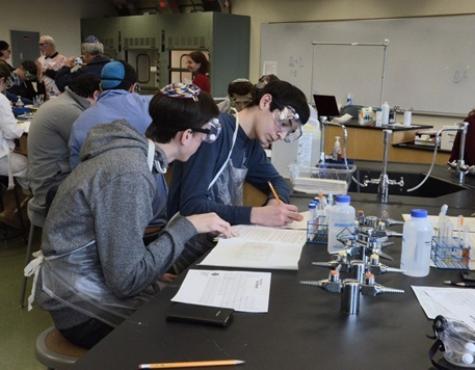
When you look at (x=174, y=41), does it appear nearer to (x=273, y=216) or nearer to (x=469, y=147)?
(x=469, y=147)

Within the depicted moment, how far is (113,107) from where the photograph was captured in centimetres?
239

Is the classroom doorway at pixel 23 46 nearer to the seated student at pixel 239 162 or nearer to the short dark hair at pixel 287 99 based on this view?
the seated student at pixel 239 162

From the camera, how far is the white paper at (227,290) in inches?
43.6

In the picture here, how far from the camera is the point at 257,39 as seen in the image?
277 inches

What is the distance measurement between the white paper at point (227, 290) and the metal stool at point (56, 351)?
366 millimetres

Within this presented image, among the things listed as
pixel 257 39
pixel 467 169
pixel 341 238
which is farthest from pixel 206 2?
pixel 341 238

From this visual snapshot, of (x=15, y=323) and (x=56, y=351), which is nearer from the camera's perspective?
(x=56, y=351)

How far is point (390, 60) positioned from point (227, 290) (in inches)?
208

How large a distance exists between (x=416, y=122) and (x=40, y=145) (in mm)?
4459

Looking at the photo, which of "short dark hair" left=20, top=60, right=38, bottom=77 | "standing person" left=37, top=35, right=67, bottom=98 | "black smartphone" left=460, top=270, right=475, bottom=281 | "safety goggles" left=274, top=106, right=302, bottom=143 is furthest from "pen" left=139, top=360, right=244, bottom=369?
"short dark hair" left=20, top=60, right=38, bottom=77

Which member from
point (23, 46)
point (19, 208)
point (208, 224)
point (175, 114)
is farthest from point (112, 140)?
point (23, 46)

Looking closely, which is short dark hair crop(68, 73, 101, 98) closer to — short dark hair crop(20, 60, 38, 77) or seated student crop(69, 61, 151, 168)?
seated student crop(69, 61, 151, 168)

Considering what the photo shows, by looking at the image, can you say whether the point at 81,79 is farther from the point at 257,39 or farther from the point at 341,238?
the point at 257,39

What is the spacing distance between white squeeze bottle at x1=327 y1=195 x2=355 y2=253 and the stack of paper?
0.32 feet
